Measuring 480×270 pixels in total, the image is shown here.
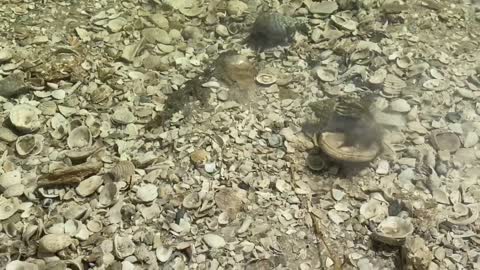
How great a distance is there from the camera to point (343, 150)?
181 cm

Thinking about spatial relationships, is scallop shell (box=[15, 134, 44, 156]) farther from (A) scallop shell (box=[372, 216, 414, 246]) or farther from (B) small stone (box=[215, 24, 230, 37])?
(A) scallop shell (box=[372, 216, 414, 246])

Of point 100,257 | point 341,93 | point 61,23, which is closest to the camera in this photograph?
point 100,257

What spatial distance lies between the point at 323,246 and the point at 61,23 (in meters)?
1.29

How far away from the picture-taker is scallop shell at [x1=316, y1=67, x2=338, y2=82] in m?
2.09

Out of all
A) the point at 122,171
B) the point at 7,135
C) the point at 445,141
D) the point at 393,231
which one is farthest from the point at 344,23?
the point at 7,135

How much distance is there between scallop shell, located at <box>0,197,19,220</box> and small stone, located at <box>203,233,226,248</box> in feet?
1.83

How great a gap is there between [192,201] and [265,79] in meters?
0.54

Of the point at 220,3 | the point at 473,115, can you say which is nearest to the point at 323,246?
the point at 473,115

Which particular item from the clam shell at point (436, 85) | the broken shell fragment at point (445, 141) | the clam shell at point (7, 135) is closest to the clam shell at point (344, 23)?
the clam shell at point (436, 85)

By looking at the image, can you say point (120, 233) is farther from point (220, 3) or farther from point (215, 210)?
point (220, 3)

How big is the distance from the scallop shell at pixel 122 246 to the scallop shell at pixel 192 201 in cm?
19

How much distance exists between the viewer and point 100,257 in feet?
5.48

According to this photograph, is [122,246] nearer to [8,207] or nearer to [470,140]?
[8,207]

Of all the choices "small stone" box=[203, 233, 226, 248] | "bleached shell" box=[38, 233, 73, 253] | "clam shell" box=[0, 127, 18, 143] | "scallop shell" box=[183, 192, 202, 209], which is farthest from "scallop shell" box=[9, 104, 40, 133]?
"small stone" box=[203, 233, 226, 248]
